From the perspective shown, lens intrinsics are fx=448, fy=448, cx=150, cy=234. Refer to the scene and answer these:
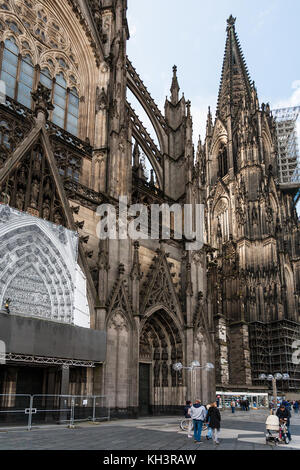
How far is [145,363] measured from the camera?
2430 centimetres

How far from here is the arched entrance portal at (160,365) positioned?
930 inches

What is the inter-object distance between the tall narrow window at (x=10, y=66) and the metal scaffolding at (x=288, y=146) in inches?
2020

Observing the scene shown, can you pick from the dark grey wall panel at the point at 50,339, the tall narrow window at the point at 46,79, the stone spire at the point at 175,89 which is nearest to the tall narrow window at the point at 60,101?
the tall narrow window at the point at 46,79

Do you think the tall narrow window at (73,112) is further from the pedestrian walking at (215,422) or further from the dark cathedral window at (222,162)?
the dark cathedral window at (222,162)

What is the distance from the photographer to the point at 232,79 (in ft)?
238

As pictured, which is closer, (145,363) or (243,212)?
(145,363)

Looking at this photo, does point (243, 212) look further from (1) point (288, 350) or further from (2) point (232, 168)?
(1) point (288, 350)

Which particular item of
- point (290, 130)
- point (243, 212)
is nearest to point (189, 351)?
point (243, 212)

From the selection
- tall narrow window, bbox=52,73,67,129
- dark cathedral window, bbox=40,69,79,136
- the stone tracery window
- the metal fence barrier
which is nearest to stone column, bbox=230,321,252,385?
the stone tracery window

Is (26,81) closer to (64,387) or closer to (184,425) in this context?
(64,387)

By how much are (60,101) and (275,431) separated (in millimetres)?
20705

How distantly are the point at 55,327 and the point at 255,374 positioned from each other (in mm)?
35166

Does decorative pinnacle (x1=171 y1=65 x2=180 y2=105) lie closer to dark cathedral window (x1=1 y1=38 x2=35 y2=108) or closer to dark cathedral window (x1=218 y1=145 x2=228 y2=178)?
dark cathedral window (x1=1 y1=38 x2=35 y2=108)

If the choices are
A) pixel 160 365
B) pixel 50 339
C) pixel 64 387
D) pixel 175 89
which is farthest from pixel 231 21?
pixel 64 387
